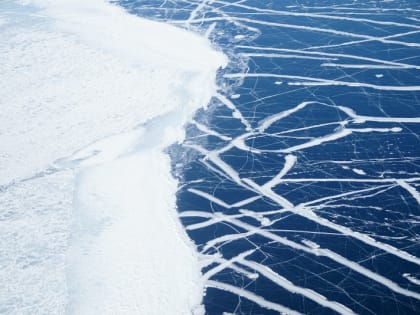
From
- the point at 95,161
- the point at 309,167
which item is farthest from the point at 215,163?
the point at 95,161

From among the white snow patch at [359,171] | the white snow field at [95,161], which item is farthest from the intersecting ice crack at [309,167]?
the white snow field at [95,161]

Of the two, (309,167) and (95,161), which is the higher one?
(309,167)

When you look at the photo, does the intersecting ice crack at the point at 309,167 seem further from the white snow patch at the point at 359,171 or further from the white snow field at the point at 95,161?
the white snow field at the point at 95,161

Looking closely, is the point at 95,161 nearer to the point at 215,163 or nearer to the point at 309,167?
the point at 215,163

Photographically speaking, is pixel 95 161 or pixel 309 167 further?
pixel 95 161

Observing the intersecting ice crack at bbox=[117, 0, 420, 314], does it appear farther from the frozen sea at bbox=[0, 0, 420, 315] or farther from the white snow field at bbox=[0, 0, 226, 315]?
the white snow field at bbox=[0, 0, 226, 315]
